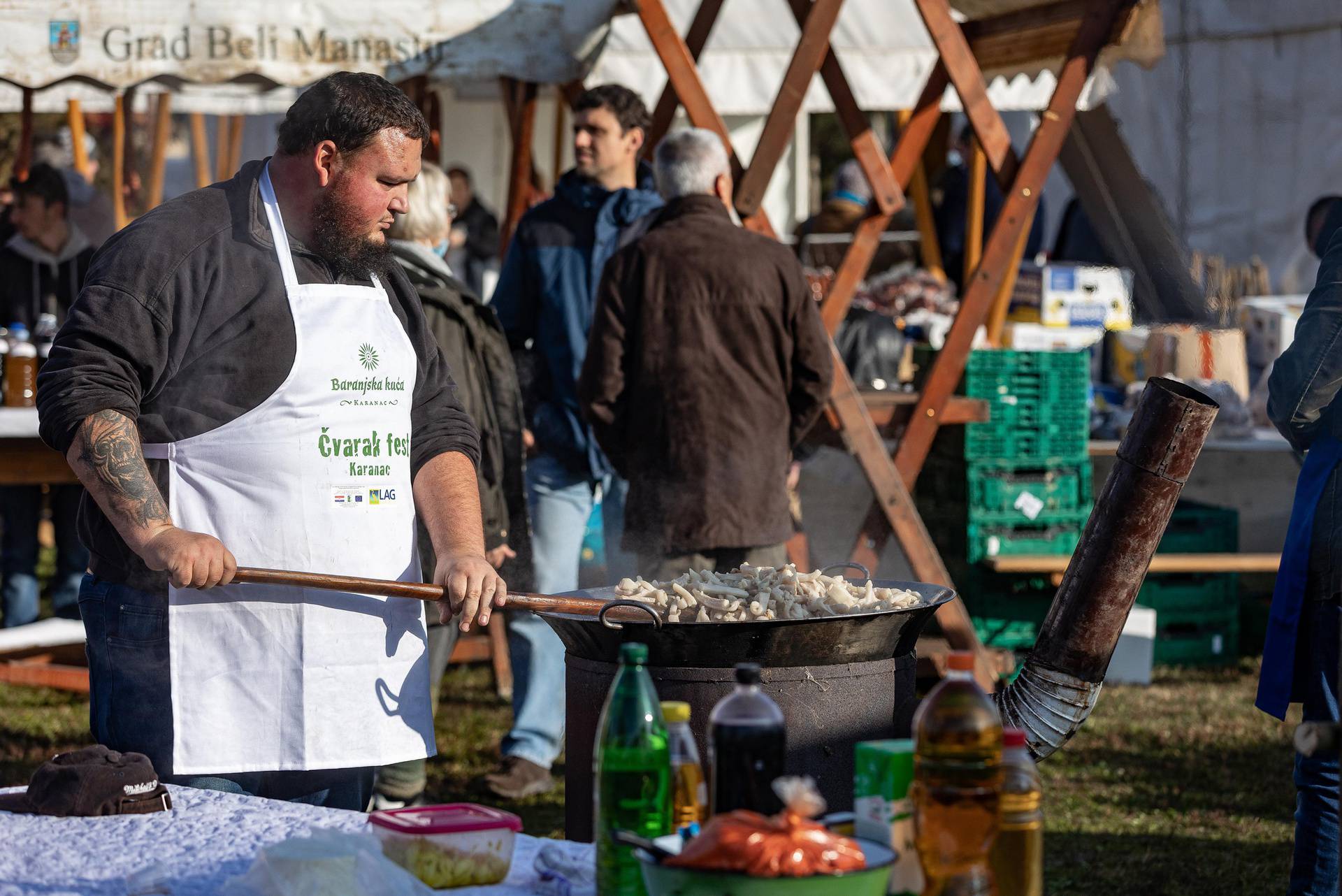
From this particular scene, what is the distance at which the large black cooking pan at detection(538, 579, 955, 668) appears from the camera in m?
2.70

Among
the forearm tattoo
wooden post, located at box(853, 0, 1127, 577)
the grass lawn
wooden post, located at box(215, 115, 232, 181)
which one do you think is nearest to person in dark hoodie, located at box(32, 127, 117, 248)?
the grass lawn

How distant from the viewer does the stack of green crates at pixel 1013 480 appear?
22.1ft

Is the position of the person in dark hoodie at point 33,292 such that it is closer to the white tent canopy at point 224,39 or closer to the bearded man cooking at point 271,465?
the white tent canopy at point 224,39

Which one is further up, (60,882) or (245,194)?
(245,194)

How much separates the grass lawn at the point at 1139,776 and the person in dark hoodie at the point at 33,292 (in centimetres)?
65

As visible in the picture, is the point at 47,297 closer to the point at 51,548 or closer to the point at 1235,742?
the point at 51,548

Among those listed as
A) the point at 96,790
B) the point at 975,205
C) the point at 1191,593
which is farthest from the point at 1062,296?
the point at 96,790

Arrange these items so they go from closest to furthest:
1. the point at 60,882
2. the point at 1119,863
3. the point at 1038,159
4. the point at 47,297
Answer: the point at 60,882
the point at 1119,863
the point at 1038,159
the point at 47,297

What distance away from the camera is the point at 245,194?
9.35ft

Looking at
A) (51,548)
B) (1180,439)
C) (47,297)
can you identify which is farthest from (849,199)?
(1180,439)

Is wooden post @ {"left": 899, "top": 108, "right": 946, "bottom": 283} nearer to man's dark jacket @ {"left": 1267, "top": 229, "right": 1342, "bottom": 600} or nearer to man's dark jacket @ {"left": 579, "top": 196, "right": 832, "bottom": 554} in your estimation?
man's dark jacket @ {"left": 579, "top": 196, "right": 832, "bottom": 554}

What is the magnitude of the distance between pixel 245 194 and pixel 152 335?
13.6 inches

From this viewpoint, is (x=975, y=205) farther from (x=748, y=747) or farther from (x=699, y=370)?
(x=748, y=747)

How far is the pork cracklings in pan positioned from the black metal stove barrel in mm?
40
